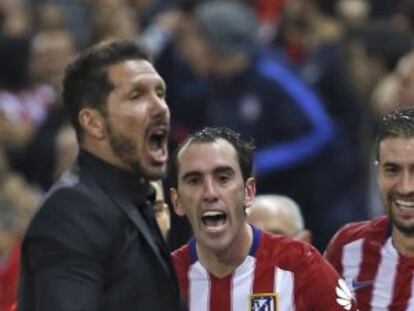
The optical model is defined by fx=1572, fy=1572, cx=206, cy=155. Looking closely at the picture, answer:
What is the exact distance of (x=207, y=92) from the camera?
364 inches

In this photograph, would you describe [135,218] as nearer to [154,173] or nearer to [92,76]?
[154,173]

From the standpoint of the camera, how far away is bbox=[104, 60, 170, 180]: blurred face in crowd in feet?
17.0

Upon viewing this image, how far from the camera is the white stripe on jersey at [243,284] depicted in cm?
551

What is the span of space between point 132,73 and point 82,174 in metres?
0.38

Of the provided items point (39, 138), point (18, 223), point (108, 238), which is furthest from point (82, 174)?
point (39, 138)

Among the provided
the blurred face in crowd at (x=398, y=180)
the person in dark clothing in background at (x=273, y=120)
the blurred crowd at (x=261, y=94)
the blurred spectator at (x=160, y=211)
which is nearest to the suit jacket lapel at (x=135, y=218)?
the blurred spectator at (x=160, y=211)

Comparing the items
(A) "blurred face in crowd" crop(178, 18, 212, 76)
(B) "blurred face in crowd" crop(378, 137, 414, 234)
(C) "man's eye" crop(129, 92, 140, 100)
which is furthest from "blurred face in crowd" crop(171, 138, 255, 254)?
(A) "blurred face in crowd" crop(178, 18, 212, 76)

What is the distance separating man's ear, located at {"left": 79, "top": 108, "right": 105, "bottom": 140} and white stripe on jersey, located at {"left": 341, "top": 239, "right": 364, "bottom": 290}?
1.15 m

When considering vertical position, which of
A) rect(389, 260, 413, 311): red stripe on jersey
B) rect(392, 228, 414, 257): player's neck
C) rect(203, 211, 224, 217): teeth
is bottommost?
rect(389, 260, 413, 311): red stripe on jersey

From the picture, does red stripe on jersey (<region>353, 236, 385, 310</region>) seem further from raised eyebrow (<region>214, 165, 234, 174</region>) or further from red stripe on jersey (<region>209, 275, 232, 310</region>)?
raised eyebrow (<region>214, 165, 234, 174</region>)

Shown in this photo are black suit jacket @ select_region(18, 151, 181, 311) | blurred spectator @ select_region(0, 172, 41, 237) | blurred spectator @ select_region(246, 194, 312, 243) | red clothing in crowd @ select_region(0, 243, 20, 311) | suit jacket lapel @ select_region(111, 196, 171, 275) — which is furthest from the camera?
blurred spectator @ select_region(0, 172, 41, 237)

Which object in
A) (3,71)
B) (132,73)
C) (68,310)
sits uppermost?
(3,71)

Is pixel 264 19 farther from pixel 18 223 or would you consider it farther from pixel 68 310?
pixel 68 310

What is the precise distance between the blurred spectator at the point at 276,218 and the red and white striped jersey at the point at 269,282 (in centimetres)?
84
